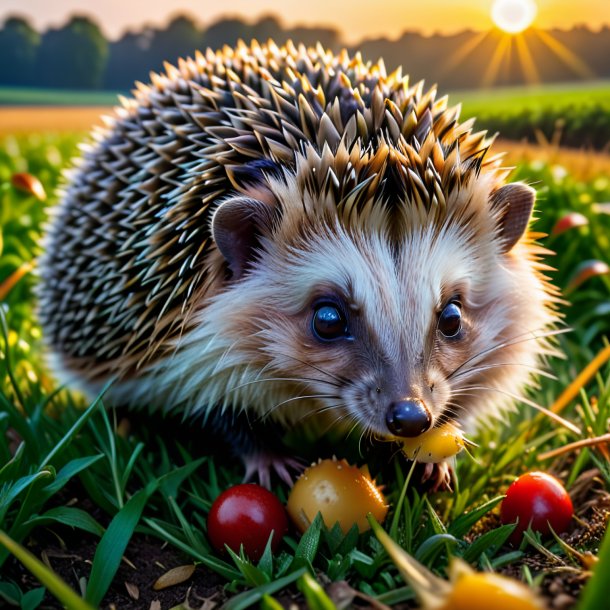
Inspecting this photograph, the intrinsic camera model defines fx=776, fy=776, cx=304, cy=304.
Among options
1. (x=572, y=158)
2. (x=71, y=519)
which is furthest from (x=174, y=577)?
(x=572, y=158)

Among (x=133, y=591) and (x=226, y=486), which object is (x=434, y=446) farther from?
(x=133, y=591)

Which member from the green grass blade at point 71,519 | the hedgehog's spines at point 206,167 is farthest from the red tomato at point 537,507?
the green grass blade at point 71,519

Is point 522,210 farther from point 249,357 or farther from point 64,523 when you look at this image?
point 64,523

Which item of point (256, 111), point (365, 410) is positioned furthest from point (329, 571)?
point (256, 111)

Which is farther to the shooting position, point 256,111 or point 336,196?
point 256,111

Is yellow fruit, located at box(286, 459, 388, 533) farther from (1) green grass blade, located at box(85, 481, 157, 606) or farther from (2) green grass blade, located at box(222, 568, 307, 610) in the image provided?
(1) green grass blade, located at box(85, 481, 157, 606)

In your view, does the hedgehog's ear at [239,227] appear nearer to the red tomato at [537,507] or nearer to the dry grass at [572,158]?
the red tomato at [537,507]

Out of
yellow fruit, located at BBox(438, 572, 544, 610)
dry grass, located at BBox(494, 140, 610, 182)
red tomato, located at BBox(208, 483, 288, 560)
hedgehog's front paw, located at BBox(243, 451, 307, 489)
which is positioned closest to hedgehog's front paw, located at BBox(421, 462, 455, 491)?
hedgehog's front paw, located at BBox(243, 451, 307, 489)
